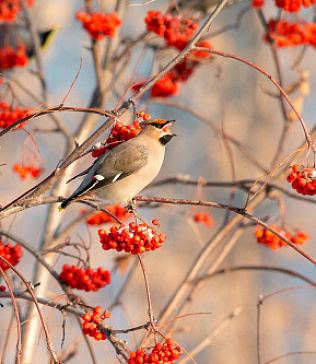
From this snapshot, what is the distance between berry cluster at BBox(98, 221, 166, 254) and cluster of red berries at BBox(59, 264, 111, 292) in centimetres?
54

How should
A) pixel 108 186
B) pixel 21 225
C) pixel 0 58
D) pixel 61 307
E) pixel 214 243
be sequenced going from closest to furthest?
pixel 61 307, pixel 108 186, pixel 214 243, pixel 0 58, pixel 21 225

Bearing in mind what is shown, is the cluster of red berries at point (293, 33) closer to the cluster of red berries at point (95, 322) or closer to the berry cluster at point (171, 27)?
the berry cluster at point (171, 27)

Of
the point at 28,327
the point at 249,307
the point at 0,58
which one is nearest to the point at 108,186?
the point at 28,327

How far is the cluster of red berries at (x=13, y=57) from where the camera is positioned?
3.73 meters

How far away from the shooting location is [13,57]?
374 centimetres

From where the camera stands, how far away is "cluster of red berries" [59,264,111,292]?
2461 millimetres

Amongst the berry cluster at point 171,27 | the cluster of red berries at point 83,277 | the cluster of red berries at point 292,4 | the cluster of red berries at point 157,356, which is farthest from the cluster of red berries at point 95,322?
the cluster of red berries at point 292,4

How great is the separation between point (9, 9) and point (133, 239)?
224 centimetres

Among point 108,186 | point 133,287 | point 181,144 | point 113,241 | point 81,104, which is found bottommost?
point 113,241

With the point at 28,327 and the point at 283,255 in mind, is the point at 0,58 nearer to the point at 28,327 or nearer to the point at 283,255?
the point at 28,327

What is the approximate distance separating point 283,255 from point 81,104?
4.42 m

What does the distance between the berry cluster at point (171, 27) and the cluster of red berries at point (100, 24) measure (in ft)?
0.75

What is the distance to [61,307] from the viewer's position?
1.92m

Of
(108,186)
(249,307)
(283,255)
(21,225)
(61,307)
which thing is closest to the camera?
(61,307)
